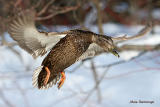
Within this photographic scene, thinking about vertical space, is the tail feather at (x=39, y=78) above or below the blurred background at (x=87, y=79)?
above

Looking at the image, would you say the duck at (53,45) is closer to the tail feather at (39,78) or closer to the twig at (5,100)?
the tail feather at (39,78)

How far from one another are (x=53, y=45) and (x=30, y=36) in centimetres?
18

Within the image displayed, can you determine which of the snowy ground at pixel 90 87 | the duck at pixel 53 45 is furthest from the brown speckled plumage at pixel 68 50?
the snowy ground at pixel 90 87

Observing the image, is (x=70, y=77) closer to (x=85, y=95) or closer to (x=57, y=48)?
(x=85, y=95)

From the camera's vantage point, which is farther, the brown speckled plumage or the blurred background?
the blurred background

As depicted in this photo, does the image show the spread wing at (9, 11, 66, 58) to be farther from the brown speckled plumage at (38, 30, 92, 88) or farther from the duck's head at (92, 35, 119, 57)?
the duck's head at (92, 35, 119, 57)

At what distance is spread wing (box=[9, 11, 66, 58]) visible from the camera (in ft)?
5.42

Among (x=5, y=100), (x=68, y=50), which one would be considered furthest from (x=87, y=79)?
(x=68, y=50)

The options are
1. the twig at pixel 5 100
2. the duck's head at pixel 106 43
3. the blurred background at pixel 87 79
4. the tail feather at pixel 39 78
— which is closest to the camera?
the duck's head at pixel 106 43

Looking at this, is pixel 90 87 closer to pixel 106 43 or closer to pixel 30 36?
pixel 30 36

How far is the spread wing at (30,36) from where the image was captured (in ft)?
5.42

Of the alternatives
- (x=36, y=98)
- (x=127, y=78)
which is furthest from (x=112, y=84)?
(x=36, y=98)

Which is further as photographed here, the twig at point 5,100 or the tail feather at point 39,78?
the twig at point 5,100

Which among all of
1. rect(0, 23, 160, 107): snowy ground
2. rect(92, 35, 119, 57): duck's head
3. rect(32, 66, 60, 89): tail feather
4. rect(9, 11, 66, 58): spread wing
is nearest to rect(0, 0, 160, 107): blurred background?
rect(0, 23, 160, 107): snowy ground
